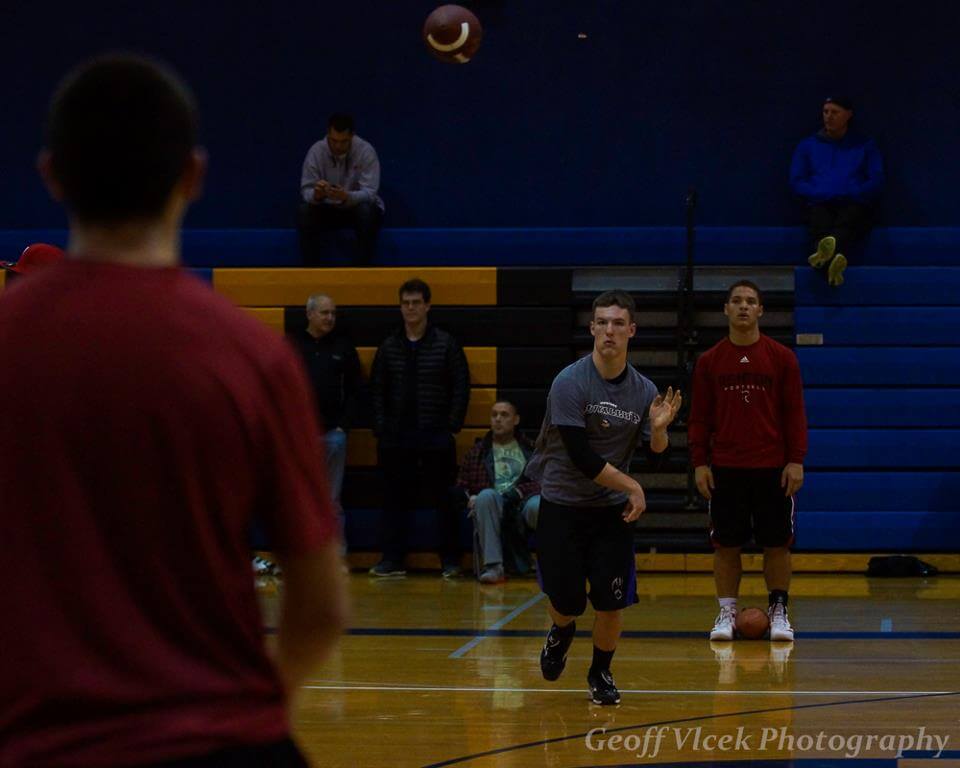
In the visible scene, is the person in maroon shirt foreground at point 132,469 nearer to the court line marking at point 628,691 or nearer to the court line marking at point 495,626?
the court line marking at point 628,691

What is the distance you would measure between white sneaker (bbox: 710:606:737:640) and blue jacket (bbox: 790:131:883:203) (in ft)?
14.7

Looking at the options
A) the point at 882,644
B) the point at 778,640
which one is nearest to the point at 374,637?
the point at 778,640

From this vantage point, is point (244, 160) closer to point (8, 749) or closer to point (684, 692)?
point (684, 692)

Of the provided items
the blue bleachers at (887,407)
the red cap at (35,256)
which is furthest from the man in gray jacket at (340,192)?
the red cap at (35,256)

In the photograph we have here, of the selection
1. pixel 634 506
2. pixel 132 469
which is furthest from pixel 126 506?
pixel 634 506

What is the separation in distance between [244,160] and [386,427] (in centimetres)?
331

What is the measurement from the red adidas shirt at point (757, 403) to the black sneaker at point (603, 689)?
82.5 inches

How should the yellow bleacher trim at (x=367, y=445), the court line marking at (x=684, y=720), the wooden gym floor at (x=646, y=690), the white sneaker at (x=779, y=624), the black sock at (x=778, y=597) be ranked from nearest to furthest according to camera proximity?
the court line marking at (x=684, y=720), the wooden gym floor at (x=646, y=690), the white sneaker at (x=779, y=624), the black sock at (x=778, y=597), the yellow bleacher trim at (x=367, y=445)

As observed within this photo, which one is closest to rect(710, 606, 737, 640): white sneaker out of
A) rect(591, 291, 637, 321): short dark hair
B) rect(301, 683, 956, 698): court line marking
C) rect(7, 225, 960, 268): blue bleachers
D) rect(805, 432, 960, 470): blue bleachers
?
rect(301, 683, 956, 698): court line marking

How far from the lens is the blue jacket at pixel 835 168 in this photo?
37.0ft

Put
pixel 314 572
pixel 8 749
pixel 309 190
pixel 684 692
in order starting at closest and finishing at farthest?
pixel 8 749
pixel 314 572
pixel 684 692
pixel 309 190

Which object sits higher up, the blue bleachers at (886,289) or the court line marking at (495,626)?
the blue bleachers at (886,289)

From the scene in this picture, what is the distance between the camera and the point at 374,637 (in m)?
7.73

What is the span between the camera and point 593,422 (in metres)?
5.94
